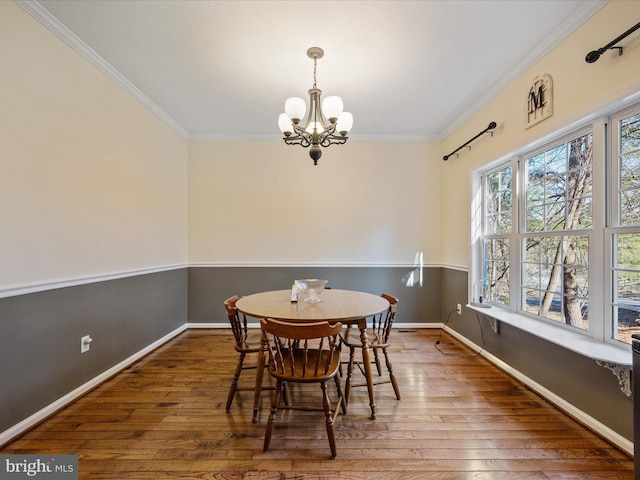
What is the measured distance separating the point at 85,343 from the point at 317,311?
6.28 feet

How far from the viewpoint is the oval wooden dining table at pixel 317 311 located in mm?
1844

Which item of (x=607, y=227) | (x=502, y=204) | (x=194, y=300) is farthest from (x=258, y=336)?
(x=502, y=204)

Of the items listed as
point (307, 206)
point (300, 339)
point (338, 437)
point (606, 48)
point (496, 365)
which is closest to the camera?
point (300, 339)

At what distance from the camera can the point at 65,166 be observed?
82.4 inches

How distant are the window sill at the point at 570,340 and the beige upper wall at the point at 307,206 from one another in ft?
5.24

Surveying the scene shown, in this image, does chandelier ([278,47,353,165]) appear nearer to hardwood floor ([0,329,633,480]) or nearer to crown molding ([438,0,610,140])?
crown molding ([438,0,610,140])

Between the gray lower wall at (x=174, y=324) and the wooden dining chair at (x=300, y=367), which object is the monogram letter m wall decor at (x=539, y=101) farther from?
the wooden dining chair at (x=300, y=367)

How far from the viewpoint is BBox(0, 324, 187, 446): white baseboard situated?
5.65 ft

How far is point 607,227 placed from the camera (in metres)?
1.81

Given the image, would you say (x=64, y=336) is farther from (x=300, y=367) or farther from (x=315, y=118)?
(x=315, y=118)

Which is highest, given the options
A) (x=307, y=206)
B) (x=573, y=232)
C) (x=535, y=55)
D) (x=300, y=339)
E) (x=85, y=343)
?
(x=535, y=55)

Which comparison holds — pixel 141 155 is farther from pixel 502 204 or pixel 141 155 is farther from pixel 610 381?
pixel 610 381

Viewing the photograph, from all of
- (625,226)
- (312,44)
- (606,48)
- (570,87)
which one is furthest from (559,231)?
(312,44)

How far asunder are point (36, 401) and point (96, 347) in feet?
1.74
